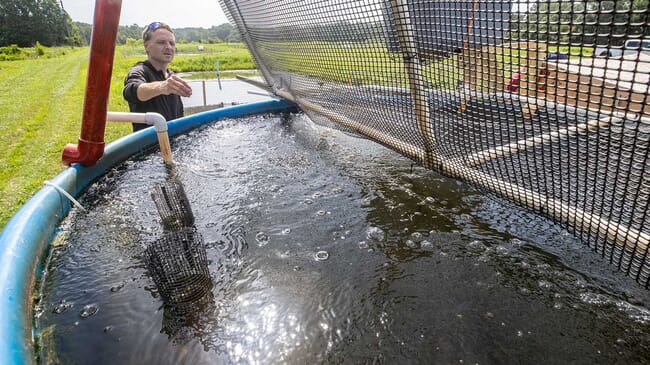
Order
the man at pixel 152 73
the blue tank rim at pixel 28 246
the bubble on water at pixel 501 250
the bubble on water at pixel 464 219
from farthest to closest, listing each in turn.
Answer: the man at pixel 152 73 → the bubble on water at pixel 464 219 → the bubble on water at pixel 501 250 → the blue tank rim at pixel 28 246

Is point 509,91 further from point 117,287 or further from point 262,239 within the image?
point 117,287

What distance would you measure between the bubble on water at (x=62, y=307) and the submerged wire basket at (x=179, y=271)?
1.64ft

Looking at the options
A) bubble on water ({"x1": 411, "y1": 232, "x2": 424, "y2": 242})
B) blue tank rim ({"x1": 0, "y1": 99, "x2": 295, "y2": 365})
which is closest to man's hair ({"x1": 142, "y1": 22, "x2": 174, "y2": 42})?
blue tank rim ({"x1": 0, "y1": 99, "x2": 295, "y2": 365})

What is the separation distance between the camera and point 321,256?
2.25 m

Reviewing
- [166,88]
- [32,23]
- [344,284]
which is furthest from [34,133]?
[32,23]

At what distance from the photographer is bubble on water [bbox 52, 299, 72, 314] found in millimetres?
1814

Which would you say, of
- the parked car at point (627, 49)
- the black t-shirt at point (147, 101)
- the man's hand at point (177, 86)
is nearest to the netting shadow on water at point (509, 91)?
the parked car at point (627, 49)

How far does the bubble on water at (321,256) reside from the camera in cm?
223

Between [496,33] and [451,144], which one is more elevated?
[496,33]

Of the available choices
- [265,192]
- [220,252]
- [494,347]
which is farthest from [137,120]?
[494,347]

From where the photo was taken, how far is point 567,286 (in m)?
1.97

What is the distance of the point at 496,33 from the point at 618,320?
1.56m

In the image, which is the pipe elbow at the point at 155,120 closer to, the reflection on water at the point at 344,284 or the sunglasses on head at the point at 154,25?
the reflection on water at the point at 344,284

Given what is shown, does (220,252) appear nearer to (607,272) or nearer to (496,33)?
(496,33)
